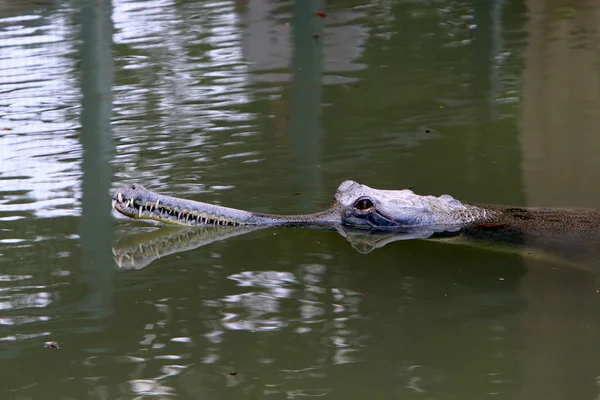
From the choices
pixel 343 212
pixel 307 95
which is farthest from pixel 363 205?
pixel 307 95

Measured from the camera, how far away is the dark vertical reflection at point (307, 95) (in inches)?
294

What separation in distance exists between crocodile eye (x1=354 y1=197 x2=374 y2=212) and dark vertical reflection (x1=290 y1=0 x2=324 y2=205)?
789mm

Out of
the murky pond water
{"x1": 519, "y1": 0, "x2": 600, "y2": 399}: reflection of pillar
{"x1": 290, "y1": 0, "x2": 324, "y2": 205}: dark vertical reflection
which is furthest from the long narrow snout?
{"x1": 519, "y1": 0, "x2": 600, "y2": 399}: reflection of pillar

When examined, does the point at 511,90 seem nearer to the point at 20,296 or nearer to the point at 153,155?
the point at 153,155

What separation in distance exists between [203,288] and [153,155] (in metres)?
2.65

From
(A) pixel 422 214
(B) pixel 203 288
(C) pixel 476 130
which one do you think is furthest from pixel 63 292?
(C) pixel 476 130

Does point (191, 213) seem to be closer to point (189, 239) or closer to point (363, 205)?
point (189, 239)

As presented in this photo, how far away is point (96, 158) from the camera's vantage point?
789 centimetres

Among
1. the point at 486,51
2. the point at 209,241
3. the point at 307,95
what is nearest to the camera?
the point at 209,241

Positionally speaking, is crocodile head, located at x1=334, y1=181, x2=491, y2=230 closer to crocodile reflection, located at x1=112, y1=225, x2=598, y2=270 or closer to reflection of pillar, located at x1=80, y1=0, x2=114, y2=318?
crocodile reflection, located at x1=112, y1=225, x2=598, y2=270

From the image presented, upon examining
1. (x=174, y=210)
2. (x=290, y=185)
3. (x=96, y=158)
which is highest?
(x=174, y=210)

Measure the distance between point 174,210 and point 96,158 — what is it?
1895 mm

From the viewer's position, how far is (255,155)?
7.75m

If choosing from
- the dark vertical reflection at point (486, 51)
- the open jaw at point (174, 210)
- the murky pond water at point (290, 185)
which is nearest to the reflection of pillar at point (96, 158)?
the murky pond water at point (290, 185)
